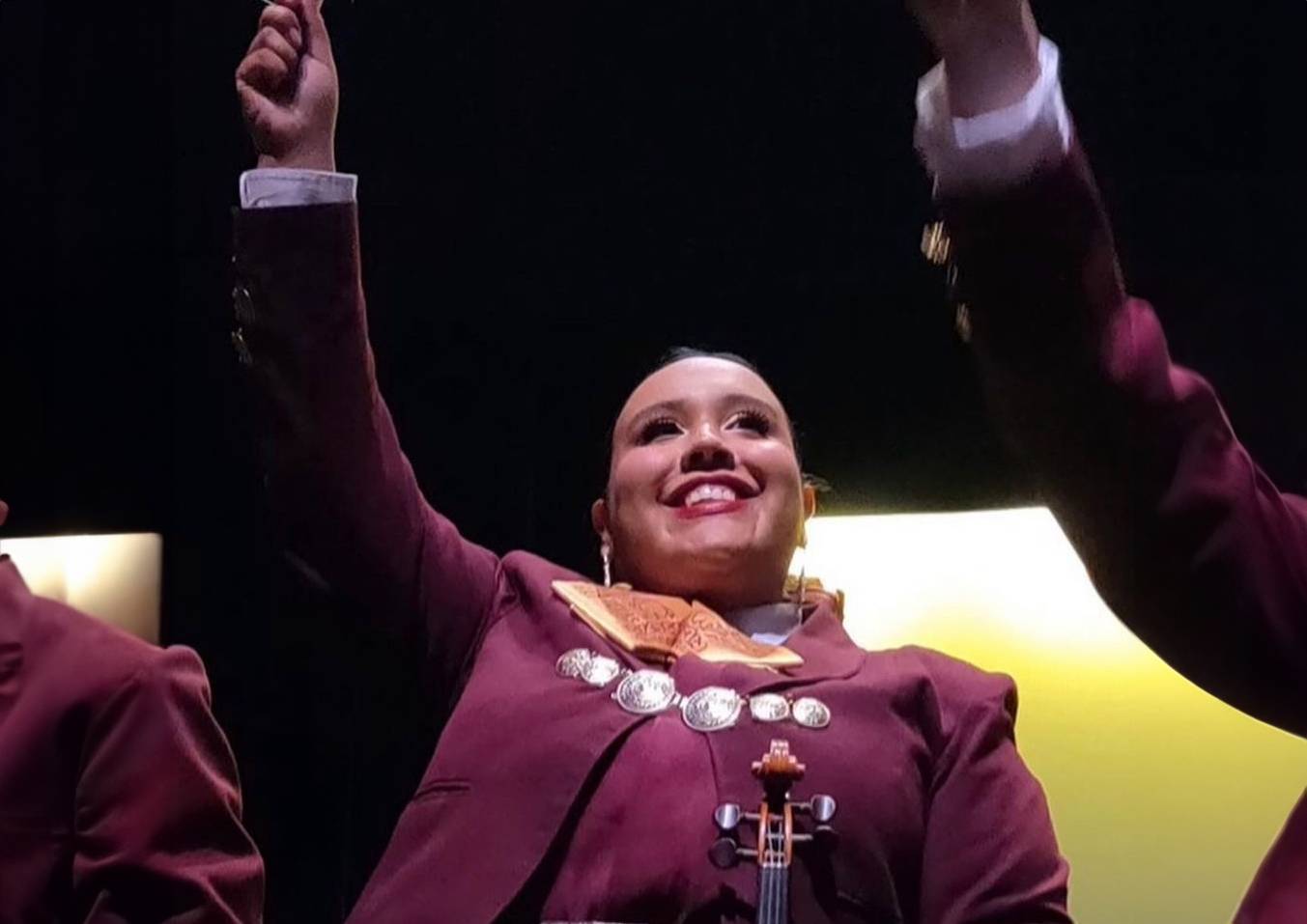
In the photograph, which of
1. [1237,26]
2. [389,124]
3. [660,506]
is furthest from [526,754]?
[1237,26]

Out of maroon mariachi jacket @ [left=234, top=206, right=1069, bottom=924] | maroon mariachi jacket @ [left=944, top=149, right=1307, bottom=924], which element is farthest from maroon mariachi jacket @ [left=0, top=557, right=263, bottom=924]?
maroon mariachi jacket @ [left=944, top=149, right=1307, bottom=924]

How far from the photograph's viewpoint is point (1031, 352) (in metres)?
0.77

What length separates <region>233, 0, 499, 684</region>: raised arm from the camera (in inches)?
60.2

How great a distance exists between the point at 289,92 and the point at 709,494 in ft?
1.59

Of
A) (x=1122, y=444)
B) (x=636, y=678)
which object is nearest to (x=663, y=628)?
(x=636, y=678)

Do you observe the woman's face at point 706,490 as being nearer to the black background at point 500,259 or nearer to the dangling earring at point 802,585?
the dangling earring at point 802,585

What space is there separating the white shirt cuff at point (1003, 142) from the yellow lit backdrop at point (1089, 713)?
1.01 metres

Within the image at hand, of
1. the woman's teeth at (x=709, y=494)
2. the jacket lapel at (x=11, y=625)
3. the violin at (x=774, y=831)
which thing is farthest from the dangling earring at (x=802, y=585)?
the jacket lapel at (x=11, y=625)

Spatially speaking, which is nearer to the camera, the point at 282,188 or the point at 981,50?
the point at 981,50

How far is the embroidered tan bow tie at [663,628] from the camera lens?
5.04 ft

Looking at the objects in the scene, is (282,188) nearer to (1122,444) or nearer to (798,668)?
(798,668)

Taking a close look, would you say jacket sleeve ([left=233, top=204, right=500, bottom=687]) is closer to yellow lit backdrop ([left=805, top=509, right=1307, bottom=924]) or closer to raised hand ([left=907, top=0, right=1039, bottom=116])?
yellow lit backdrop ([left=805, top=509, right=1307, bottom=924])

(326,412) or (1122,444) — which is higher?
(1122,444)

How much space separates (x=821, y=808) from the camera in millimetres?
1334
